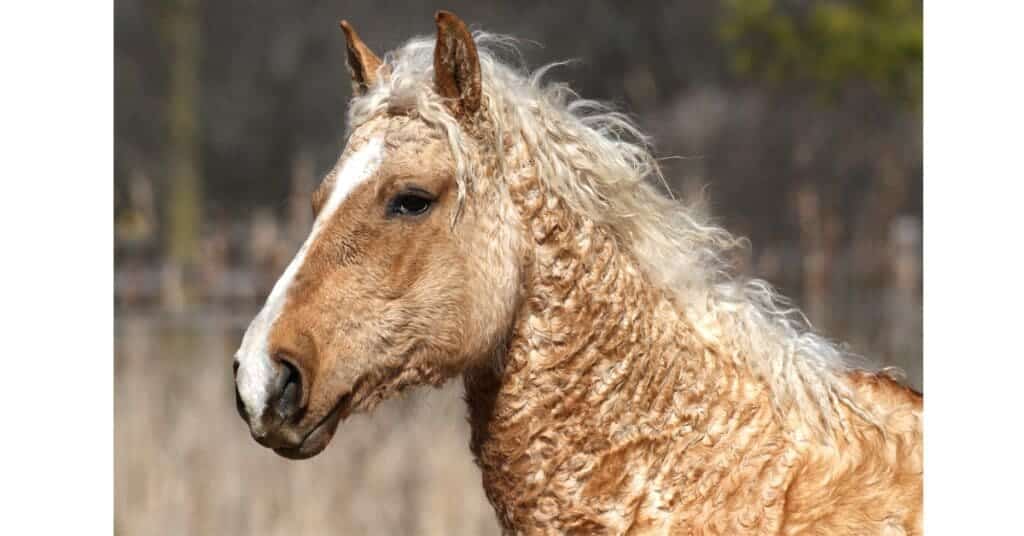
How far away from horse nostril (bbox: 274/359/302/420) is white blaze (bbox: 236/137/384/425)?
2cm

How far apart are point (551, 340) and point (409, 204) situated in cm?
32

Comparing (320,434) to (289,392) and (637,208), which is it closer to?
(289,392)

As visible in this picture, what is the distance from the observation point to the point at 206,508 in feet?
14.2

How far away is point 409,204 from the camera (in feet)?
6.02

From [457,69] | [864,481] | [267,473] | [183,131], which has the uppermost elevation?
[183,131]

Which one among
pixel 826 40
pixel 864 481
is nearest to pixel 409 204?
pixel 864 481

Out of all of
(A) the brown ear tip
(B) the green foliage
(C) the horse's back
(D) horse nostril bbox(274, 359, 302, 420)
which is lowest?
(C) the horse's back

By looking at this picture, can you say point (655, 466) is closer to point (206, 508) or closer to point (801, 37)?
point (206, 508)

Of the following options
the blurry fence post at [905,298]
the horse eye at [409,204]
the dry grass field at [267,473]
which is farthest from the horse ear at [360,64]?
the blurry fence post at [905,298]

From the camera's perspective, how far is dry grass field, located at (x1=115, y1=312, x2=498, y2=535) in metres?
4.27

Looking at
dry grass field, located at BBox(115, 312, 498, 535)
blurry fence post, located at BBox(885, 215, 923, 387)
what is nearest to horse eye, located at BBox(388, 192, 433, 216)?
dry grass field, located at BBox(115, 312, 498, 535)
